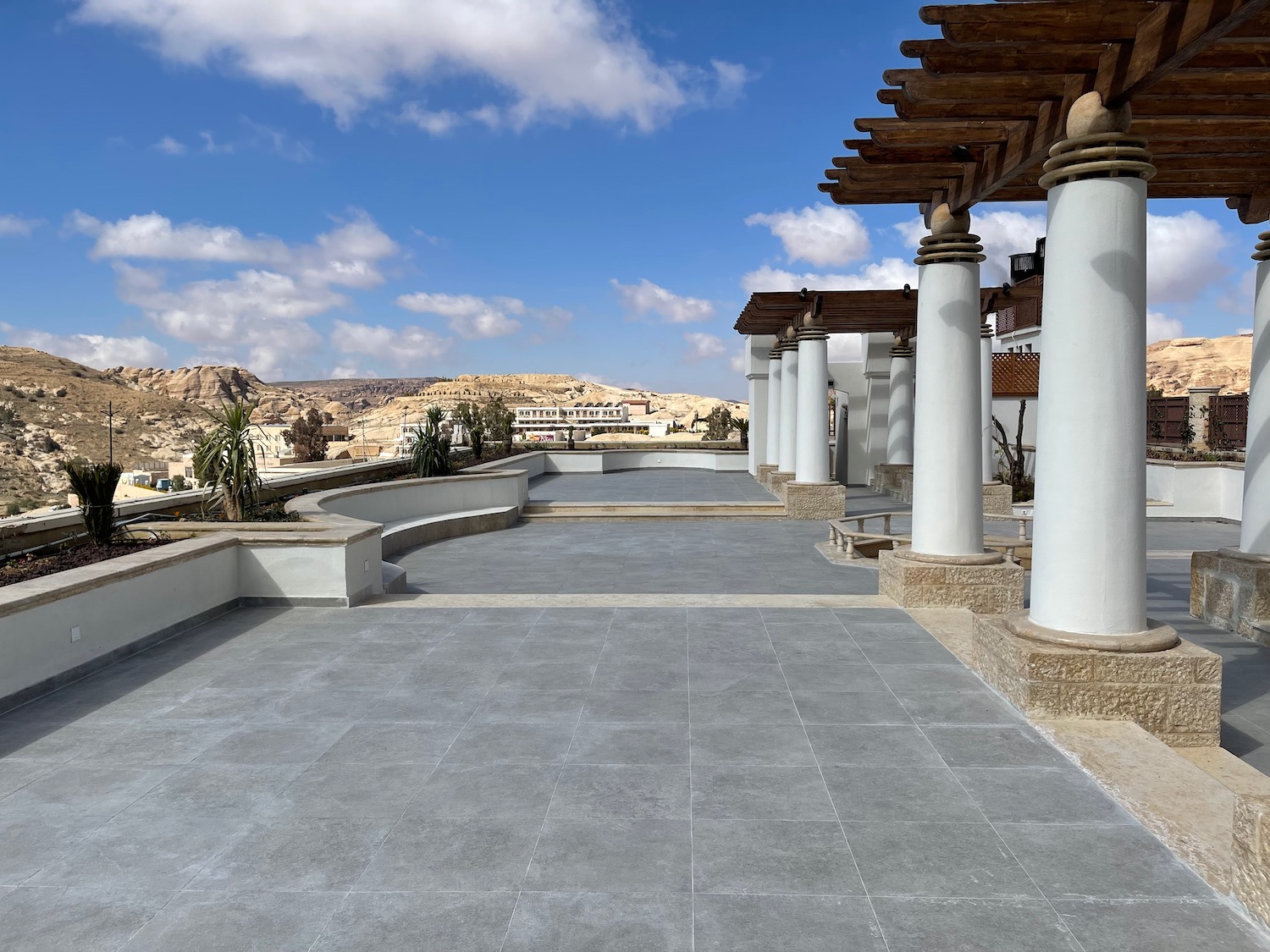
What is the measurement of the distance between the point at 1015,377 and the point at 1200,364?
85.3m

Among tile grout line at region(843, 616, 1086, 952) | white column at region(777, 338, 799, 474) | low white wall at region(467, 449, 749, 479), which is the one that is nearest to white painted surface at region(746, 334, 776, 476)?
low white wall at region(467, 449, 749, 479)

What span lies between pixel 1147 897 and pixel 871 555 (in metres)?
8.96

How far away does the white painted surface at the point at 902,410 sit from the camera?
20750 millimetres

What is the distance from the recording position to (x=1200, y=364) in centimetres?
9369

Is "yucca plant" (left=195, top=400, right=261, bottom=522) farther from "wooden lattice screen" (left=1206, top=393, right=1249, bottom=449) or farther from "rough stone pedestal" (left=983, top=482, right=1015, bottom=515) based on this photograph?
"wooden lattice screen" (left=1206, top=393, right=1249, bottom=449)

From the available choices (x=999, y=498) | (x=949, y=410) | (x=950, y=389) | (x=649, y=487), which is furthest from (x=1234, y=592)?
(x=649, y=487)

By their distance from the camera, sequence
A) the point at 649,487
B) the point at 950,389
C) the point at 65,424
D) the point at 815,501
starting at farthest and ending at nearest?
the point at 65,424 < the point at 649,487 < the point at 815,501 < the point at 950,389

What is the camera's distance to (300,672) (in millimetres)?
6172

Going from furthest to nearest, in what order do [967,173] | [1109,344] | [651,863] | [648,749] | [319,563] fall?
[319,563]
[967,173]
[1109,344]
[648,749]
[651,863]

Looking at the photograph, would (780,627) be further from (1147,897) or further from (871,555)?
(871,555)

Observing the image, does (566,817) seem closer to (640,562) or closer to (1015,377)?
(640,562)

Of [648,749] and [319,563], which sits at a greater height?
[319,563]

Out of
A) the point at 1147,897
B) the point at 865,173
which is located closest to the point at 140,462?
the point at 865,173

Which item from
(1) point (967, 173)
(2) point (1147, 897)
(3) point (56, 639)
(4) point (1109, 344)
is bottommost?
(2) point (1147, 897)
